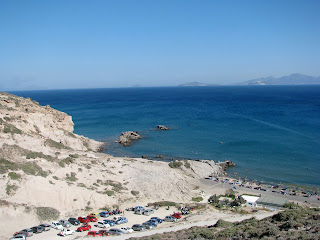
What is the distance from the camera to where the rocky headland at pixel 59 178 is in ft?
82.7

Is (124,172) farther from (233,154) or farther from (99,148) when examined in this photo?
(233,154)

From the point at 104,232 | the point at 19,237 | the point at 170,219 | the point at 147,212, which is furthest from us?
the point at 147,212

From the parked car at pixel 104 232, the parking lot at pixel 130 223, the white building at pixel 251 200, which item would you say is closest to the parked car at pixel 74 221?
the parking lot at pixel 130 223

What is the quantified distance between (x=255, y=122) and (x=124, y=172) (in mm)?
56498

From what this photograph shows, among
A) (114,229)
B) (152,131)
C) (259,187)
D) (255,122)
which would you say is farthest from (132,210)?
(255,122)

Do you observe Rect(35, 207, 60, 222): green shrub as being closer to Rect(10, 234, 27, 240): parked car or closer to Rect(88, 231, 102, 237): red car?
Rect(10, 234, 27, 240): parked car

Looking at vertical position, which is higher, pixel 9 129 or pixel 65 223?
pixel 9 129

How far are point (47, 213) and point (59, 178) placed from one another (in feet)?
20.2

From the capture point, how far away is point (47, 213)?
24.9 meters

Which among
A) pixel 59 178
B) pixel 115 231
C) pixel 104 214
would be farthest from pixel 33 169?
pixel 115 231

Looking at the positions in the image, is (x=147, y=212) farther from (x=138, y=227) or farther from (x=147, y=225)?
(x=138, y=227)

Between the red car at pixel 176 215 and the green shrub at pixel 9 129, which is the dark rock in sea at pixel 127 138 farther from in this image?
the red car at pixel 176 215

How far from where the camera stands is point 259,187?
1506 inches

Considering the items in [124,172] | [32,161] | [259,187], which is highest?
[32,161]
